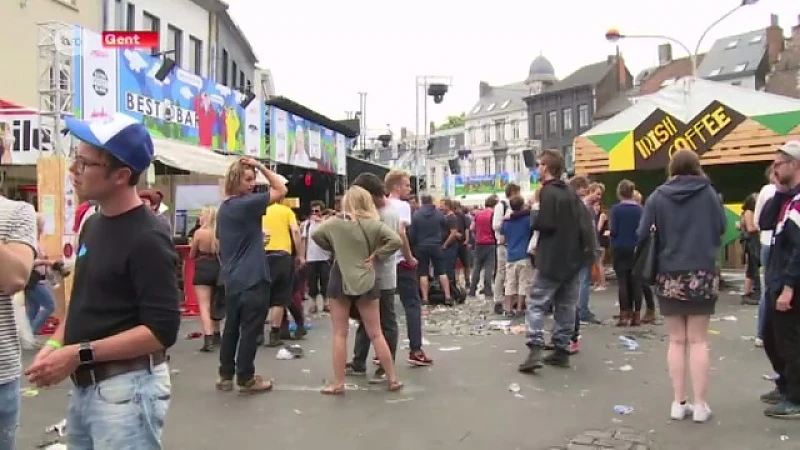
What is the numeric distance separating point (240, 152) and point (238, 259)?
38.0ft

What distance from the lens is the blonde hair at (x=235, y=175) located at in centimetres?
648

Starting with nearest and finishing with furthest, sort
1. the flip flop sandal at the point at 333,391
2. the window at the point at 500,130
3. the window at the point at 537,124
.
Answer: the flip flop sandal at the point at 333,391
the window at the point at 537,124
the window at the point at 500,130

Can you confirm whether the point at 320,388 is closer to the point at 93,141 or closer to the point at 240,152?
the point at 93,141

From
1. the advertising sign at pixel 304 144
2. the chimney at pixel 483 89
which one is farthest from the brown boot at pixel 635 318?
the chimney at pixel 483 89

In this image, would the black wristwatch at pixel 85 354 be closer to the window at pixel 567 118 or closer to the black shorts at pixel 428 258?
the black shorts at pixel 428 258

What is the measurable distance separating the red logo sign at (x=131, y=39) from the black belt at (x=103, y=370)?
34.2 feet

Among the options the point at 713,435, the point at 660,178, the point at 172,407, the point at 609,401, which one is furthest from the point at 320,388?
the point at 660,178

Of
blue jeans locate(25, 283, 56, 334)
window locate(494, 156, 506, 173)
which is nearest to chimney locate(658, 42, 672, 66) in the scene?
window locate(494, 156, 506, 173)

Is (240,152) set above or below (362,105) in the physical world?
below

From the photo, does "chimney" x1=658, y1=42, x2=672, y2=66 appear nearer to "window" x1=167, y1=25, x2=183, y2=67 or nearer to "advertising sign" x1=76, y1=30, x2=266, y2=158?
"window" x1=167, y1=25, x2=183, y2=67

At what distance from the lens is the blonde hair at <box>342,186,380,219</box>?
668 centimetres

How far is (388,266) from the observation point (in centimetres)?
702

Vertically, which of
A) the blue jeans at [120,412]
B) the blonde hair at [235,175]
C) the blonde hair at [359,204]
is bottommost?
the blue jeans at [120,412]

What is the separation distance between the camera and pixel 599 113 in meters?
70.8
